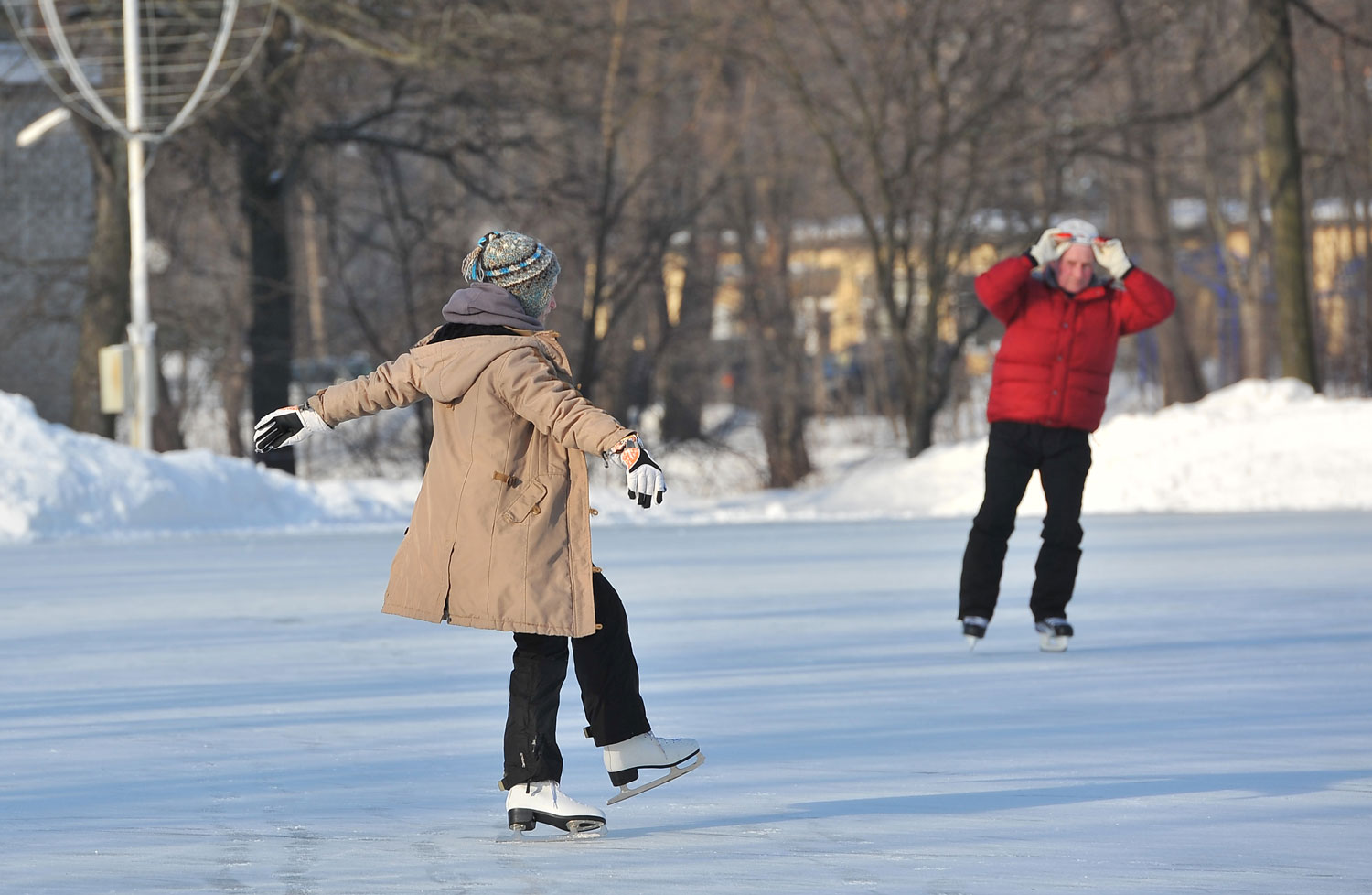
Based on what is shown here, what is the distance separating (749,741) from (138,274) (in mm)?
13860

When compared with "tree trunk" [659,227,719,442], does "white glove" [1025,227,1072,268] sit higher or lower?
lower

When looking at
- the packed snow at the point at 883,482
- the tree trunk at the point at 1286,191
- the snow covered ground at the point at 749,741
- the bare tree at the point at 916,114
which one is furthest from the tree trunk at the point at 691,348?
the snow covered ground at the point at 749,741

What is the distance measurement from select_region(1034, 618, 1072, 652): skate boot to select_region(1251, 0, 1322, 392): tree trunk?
13864mm

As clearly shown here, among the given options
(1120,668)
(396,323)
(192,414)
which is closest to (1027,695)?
(1120,668)

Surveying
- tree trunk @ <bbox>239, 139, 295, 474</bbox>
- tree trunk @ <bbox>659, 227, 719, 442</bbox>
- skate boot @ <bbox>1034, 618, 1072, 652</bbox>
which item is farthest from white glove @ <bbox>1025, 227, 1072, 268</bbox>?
tree trunk @ <bbox>659, 227, 719, 442</bbox>

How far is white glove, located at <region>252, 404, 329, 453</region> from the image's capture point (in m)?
4.38

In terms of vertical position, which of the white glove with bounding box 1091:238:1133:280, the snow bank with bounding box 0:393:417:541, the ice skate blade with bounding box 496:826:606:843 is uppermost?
the white glove with bounding box 1091:238:1133:280

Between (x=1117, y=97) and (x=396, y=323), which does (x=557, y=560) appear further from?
(x=1117, y=97)

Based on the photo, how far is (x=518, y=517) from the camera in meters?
4.13

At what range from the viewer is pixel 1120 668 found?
704cm

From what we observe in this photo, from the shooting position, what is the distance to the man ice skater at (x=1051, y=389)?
297 inches

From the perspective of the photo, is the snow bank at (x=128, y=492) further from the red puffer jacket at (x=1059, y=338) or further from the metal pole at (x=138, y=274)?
the red puffer jacket at (x=1059, y=338)

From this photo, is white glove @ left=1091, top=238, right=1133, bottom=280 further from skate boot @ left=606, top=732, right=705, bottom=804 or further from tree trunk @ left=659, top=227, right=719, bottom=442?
tree trunk @ left=659, top=227, right=719, bottom=442

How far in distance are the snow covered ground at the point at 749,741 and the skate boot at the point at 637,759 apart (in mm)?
108
